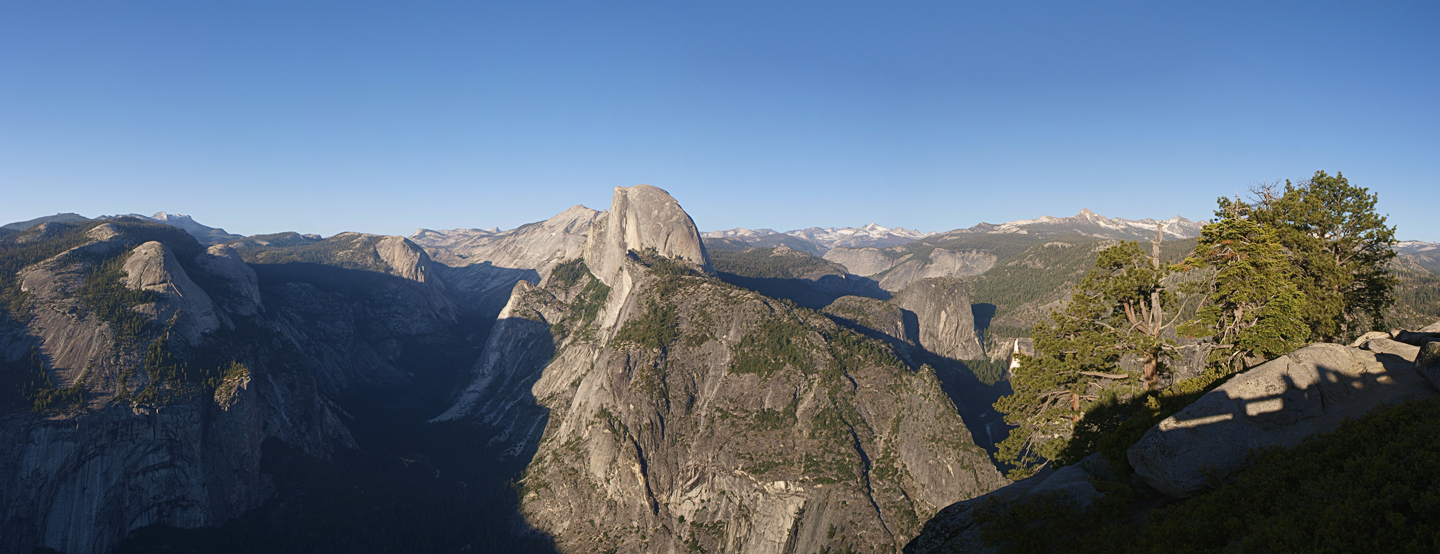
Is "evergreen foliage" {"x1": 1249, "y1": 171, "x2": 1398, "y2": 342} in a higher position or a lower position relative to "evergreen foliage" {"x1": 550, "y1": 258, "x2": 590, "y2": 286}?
higher

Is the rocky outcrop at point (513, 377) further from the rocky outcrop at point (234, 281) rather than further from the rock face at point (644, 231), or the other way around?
the rocky outcrop at point (234, 281)

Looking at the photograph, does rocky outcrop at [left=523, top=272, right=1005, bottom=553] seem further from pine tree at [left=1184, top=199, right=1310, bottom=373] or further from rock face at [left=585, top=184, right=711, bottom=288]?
pine tree at [left=1184, top=199, right=1310, bottom=373]

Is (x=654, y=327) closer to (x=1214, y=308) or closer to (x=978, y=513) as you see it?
(x=1214, y=308)

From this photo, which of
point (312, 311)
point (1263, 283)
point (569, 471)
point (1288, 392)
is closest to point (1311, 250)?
point (1263, 283)

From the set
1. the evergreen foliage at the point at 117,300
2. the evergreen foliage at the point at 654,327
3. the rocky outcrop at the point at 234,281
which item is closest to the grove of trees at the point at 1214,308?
the evergreen foliage at the point at 654,327

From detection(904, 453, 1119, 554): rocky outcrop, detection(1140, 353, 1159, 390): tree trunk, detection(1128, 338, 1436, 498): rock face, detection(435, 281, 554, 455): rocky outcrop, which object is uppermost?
detection(1128, 338, 1436, 498): rock face

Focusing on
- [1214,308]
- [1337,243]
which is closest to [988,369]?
[1337,243]

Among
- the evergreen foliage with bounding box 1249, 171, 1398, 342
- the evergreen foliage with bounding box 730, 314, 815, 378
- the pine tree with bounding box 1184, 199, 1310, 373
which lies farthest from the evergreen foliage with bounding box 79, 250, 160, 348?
the evergreen foliage with bounding box 1249, 171, 1398, 342

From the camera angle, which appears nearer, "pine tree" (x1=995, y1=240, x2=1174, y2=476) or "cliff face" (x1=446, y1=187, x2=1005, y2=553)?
"pine tree" (x1=995, y1=240, x2=1174, y2=476)
